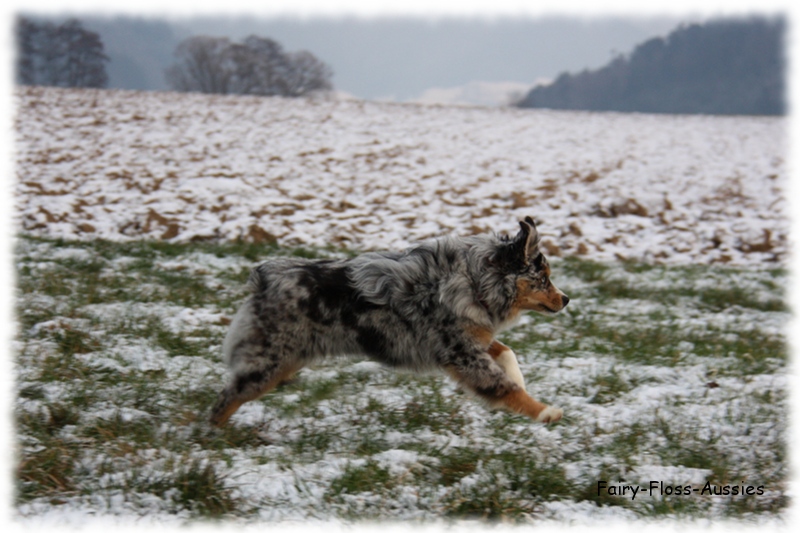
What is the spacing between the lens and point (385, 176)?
15773 millimetres

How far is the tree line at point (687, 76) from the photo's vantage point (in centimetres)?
8138

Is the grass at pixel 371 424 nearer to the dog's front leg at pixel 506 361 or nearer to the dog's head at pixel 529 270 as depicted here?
the dog's front leg at pixel 506 361

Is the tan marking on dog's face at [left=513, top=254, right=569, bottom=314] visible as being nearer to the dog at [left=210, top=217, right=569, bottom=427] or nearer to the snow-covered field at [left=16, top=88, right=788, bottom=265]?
the dog at [left=210, top=217, right=569, bottom=427]

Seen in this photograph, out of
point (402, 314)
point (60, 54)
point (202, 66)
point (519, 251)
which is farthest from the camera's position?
point (202, 66)

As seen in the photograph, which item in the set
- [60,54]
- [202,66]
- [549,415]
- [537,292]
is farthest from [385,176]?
[202,66]

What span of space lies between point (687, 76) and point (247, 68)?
72.4 metres

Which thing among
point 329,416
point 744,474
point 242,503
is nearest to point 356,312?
point 329,416

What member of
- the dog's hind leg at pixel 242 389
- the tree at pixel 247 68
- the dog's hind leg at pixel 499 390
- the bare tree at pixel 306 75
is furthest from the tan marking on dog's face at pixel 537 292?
the bare tree at pixel 306 75

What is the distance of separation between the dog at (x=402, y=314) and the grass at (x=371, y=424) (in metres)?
0.39

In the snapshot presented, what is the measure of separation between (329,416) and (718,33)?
10103cm

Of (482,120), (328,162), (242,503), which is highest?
(482,120)

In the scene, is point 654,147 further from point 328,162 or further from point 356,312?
point 356,312

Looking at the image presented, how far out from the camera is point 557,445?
4.43m

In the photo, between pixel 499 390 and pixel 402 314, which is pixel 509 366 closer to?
pixel 499 390
